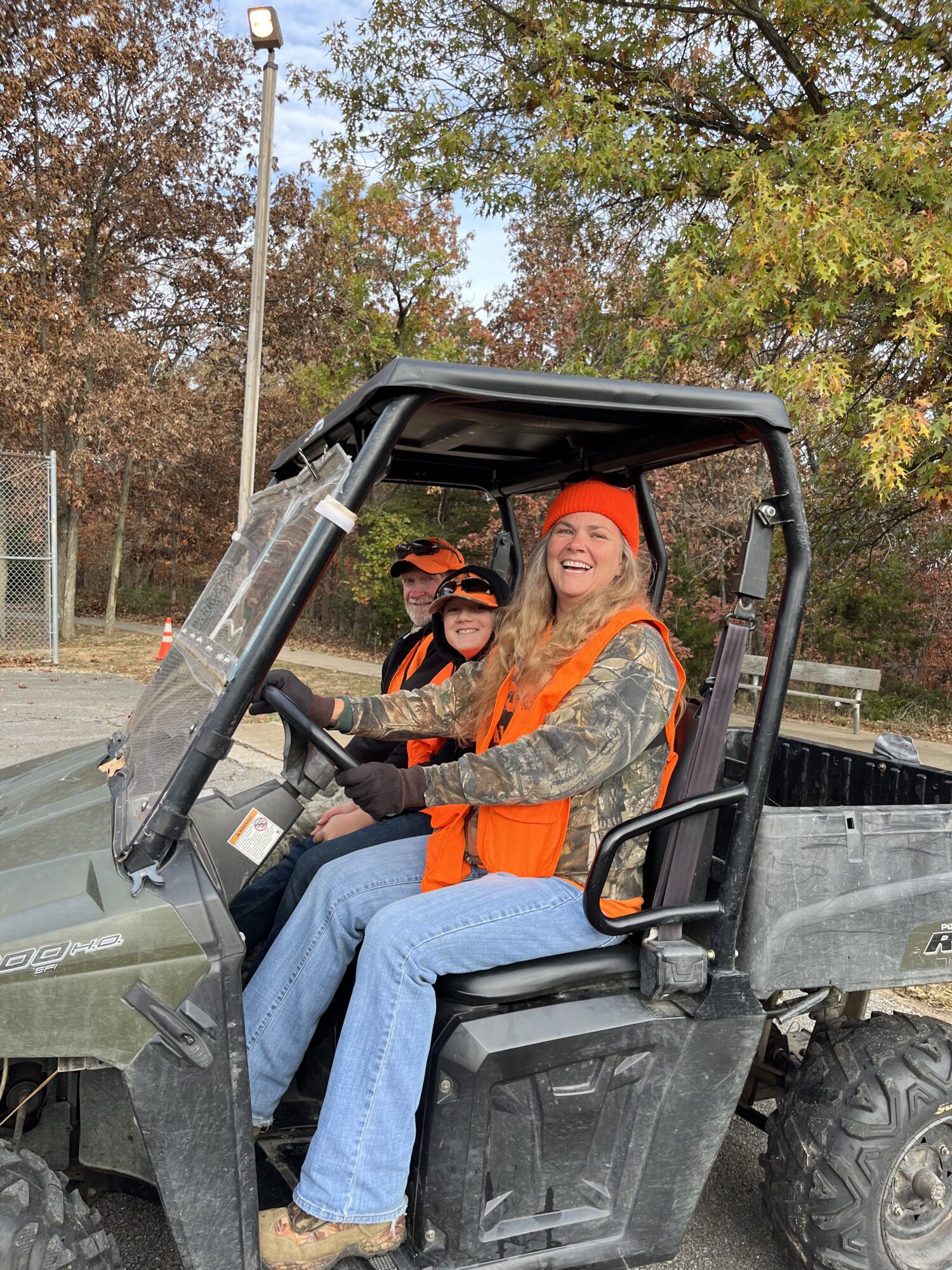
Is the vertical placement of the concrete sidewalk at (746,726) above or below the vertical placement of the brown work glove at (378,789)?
below

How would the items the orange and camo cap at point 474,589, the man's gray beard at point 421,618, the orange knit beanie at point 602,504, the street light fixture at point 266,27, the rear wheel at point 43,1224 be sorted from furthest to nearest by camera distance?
the street light fixture at point 266,27
the man's gray beard at point 421,618
the orange and camo cap at point 474,589
the orange knit beanie at point 602,504
the rear wheel at point 43,1224

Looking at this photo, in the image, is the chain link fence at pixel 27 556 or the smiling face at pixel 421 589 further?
the chain link fence at pixel 27 556

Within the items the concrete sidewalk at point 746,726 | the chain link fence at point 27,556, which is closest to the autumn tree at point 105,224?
the chain link fence at point 27,556

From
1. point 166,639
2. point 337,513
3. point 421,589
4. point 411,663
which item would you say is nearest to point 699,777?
point 337,513

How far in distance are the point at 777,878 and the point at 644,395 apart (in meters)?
1.02

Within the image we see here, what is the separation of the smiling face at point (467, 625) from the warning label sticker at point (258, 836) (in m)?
1.08

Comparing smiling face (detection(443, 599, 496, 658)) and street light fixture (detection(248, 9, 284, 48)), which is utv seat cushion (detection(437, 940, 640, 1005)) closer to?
smiling face (detection(443, 599, 496, 658))

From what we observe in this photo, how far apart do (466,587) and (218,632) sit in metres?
1.24

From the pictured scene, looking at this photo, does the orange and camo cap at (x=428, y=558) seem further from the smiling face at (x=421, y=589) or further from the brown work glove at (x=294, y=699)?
the brown work glove at (x=294, y=699)

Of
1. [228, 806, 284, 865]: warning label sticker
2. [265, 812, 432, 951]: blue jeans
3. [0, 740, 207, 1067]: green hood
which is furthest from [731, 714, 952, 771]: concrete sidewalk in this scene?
[0, 740, 207, 1067]: green hood

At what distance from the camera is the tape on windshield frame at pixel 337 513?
1854 millimetres

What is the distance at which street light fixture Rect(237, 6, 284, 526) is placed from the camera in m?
7.91

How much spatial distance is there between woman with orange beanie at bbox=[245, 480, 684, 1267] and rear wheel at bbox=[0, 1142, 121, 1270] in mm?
319

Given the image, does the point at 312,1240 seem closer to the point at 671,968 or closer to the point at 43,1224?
the point at 43,1224
